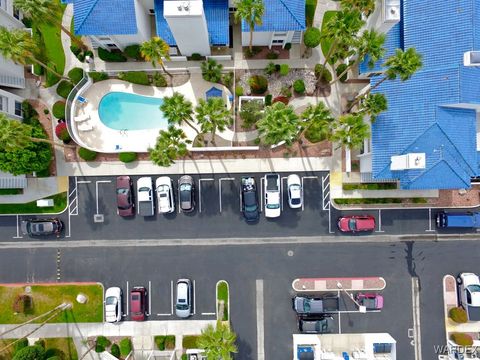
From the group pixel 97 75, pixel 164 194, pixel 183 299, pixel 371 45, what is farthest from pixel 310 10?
pixel 183 299

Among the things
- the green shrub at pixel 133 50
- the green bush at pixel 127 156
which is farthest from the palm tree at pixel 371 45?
the green bush at pixel 127 156

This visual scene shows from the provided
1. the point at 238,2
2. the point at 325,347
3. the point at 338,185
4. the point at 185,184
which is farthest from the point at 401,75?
the point at 325,347

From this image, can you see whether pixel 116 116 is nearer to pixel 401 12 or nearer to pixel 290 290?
pixel 290 290

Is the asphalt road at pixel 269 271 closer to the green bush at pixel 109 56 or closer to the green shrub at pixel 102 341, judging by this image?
the green shrub at pixel 102 341

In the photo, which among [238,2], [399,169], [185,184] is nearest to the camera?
[238,2]

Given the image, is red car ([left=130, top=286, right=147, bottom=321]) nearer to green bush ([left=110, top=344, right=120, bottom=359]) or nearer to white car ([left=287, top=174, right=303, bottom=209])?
green bush ([left=110, top=344, right=120, bottom=359])

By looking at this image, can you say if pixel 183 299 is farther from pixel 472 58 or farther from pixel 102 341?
pixel 472 58

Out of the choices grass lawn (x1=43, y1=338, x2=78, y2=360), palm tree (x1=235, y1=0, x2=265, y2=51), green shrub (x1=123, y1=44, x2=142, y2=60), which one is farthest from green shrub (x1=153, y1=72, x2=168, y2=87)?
grass lawn (x1=43, y1=338, x2=78, y2=360)
